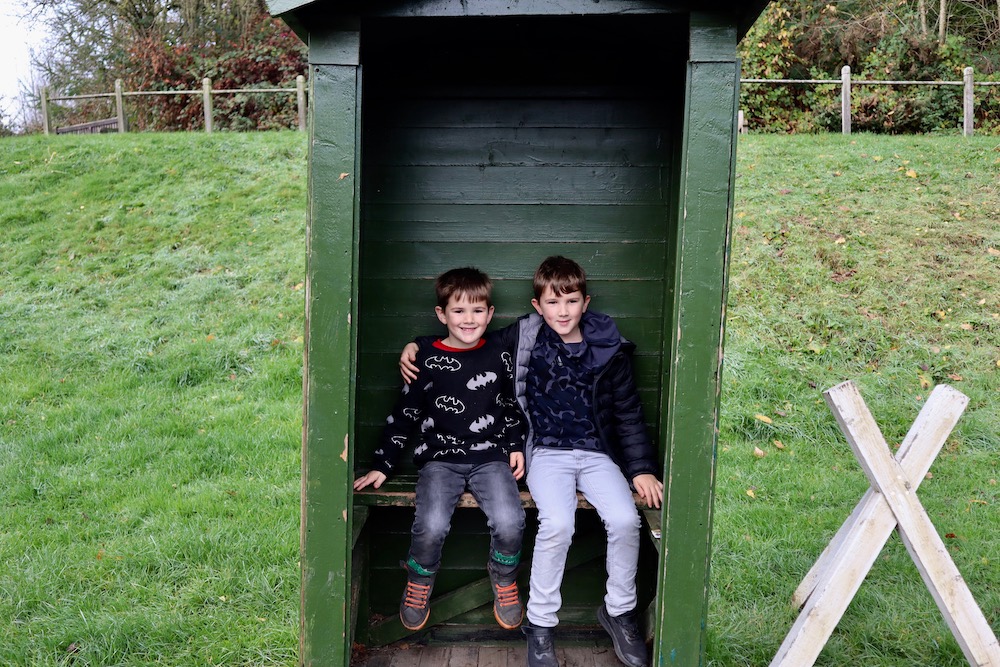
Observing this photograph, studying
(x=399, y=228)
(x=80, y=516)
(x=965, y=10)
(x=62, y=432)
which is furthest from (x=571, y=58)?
(x=965, y=10)

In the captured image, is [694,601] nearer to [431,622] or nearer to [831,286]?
[431,622]

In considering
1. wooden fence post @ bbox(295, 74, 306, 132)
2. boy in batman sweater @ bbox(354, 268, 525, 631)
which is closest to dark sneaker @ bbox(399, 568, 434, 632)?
boy in batman sweater @ bbox(354, 268, 525, 631)

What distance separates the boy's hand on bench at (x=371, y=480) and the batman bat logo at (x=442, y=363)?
49 cm

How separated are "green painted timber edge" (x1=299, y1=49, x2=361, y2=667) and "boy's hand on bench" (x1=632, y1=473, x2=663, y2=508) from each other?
1.16 metres

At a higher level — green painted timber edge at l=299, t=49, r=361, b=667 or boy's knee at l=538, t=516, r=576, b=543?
green painted timber edge at l=299, t=49, r=361, b=667

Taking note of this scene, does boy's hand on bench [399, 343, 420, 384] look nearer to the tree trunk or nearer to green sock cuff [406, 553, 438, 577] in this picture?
green sock cuff [406, 553, 438, 577]

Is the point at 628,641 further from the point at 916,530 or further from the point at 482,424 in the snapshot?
the point at 916,530

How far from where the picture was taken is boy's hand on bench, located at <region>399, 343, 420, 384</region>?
3.57 metres

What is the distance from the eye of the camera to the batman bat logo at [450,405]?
354 cm

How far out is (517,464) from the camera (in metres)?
3.49

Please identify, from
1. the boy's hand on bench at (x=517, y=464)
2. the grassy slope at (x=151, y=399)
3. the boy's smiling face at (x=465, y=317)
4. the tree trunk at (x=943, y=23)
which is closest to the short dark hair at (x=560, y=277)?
the boy's smiling face at (x=465, y=317)

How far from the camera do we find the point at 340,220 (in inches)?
106

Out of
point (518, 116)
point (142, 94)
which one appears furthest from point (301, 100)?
point (518, 116)

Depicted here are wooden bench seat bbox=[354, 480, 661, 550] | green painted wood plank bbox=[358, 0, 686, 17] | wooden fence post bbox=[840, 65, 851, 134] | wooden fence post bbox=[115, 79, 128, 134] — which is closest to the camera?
green painted wood plank bbox=[358, 0, 686, 17]
